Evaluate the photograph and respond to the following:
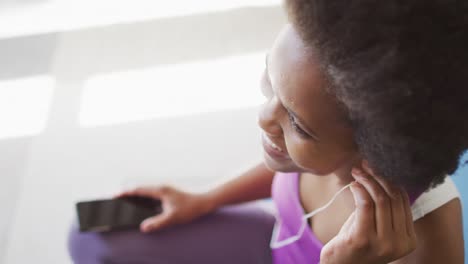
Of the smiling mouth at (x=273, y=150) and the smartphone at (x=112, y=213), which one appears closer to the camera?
the smiling mouth at (x=273, y=150)

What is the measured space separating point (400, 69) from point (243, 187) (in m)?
0.51

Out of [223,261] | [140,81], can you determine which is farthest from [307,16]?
[140,81]

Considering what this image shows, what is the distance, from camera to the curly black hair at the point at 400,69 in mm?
353

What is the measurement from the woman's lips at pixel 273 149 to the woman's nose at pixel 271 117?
0.04m

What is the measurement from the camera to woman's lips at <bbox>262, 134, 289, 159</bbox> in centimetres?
58

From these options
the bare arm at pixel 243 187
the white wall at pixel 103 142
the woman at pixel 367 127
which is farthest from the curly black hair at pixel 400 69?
the white wall at pixel 103 142

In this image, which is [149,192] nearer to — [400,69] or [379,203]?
[379,203]

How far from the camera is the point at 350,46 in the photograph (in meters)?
0.38

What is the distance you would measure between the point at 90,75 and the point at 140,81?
0.15 meters

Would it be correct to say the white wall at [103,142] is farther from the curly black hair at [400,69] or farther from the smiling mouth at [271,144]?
the curly black hair at [400,69]

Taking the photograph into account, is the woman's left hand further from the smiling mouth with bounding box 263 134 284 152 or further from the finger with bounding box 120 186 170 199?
the finger with bounding box 120 186 170 199

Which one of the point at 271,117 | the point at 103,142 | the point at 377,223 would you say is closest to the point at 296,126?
the point at 271,117

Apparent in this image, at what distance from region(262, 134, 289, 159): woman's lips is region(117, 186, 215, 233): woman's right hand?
26 cm

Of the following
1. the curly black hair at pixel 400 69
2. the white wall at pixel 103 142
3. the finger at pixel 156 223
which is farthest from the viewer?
the white wall at pixel 103 142
